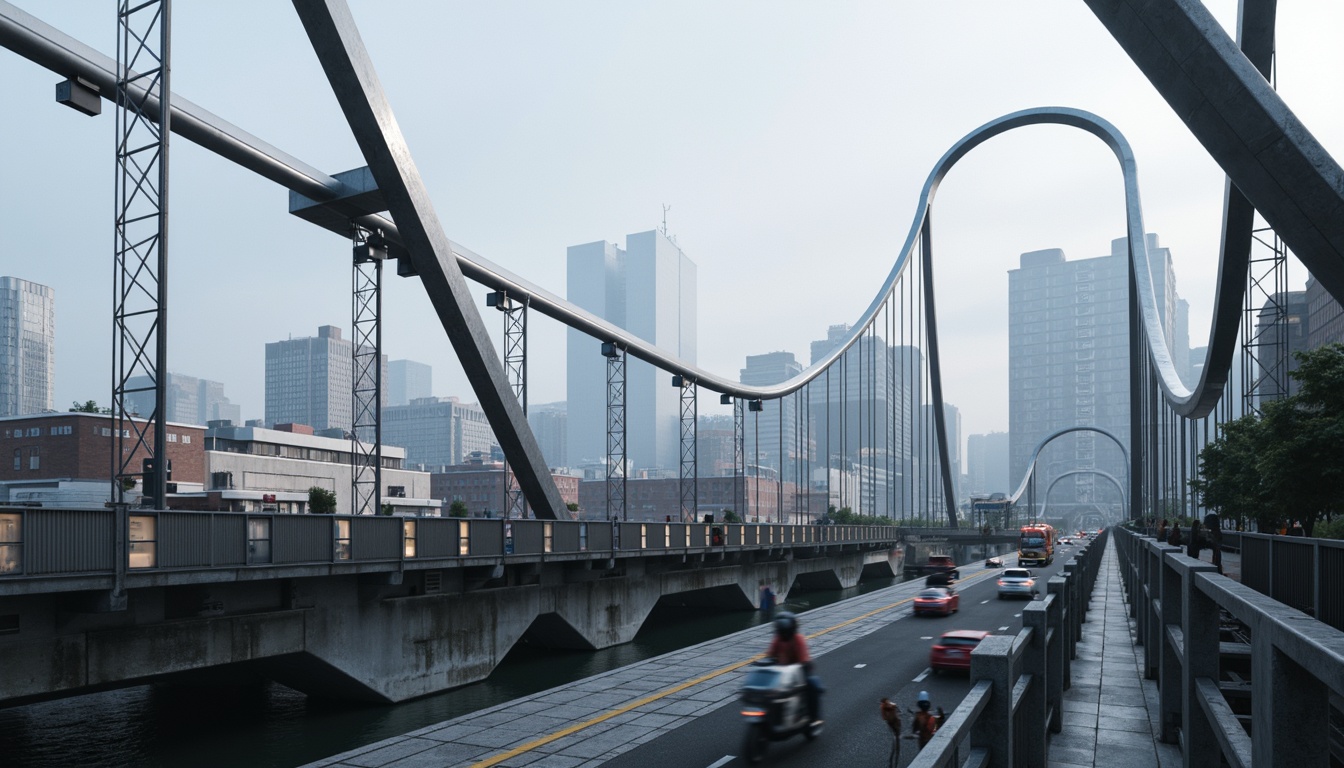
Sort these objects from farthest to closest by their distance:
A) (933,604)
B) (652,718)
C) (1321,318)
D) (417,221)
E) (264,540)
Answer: (1321,318) < (933,604) < (417,221) < (264,540) < (652,718)

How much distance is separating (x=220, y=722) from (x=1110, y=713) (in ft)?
68.5

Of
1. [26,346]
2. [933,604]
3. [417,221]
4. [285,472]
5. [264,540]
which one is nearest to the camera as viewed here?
[264,540]

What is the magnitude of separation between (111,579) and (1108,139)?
252 ft

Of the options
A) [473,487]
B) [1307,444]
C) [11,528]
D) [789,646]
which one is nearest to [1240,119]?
[789,646]

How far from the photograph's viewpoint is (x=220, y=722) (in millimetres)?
25266

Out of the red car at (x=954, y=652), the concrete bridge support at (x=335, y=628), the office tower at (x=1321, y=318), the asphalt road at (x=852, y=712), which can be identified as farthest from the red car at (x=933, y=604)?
the office tower at (x=1321, y=318)

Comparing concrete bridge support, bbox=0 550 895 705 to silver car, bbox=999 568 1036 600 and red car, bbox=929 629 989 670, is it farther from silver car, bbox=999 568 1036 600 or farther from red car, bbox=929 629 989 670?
silver car, bbox=999 568 1036 600

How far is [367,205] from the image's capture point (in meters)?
36.8

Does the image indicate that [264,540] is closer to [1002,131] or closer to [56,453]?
[56,453]

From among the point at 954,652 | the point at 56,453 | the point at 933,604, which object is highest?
the point at 56,453

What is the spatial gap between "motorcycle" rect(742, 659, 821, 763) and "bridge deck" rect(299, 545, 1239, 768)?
267 centimetres

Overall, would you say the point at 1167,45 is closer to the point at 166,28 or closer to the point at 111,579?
the point at 111,579

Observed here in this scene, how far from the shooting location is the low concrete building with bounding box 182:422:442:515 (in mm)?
87250

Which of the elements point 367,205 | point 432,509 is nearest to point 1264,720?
point 367,205
